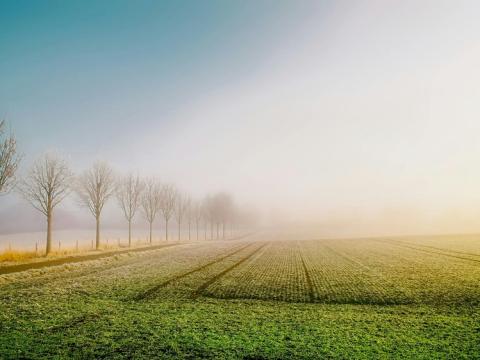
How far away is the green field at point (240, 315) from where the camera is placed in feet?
37.1

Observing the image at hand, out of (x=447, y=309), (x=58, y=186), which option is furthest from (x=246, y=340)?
(x=58, y=186)

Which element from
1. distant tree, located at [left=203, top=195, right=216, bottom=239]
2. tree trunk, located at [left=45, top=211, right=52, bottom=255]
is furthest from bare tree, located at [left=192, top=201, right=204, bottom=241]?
tree trunk, located at [left=45, top=211, right=52, bottom=255]

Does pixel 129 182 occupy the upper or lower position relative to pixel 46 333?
upper

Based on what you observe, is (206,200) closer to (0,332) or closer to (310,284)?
(310,284)

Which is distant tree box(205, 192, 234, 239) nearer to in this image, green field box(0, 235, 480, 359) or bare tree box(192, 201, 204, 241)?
bare tree box(192, 201, 204, 241)

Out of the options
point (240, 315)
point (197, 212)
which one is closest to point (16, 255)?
point (240, 315)

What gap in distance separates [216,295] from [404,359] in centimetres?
1135

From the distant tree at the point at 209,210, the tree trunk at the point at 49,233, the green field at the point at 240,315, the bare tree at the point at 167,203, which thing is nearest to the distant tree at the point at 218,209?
the distant tree at the point at 209,210

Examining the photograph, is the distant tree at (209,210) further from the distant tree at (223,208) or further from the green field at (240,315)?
the green field at (240,315)

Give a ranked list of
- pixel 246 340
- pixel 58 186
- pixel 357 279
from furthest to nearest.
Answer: pixel 58 186 → pixel 357 279 → pixel 246 340

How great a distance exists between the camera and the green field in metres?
11.3

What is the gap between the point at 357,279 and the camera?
24422mm

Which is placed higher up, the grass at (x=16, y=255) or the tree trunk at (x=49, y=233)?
the tree trunk at (x=49, y=233)

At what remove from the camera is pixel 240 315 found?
15.4 m
